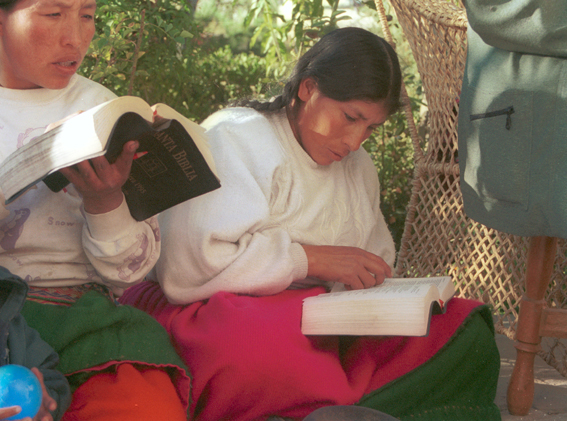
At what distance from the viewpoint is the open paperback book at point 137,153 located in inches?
40.9

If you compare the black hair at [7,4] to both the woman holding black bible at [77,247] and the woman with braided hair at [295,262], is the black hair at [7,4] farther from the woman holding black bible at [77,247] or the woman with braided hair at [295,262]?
the woman with braided hair at [295,262]

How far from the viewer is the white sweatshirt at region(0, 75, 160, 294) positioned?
4.38ft

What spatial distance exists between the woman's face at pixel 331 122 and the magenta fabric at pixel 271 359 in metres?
0.48

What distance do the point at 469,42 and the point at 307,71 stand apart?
46cm

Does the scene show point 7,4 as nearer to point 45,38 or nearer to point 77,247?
point 45,38

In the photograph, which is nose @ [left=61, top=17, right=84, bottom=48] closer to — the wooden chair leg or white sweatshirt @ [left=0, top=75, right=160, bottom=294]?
white sweatshirt @ [left=0, top=75, right=160, bottom=294]

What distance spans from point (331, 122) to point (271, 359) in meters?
0.69

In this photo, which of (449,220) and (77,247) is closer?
(77,247)

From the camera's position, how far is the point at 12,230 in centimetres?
134

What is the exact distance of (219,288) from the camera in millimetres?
1473

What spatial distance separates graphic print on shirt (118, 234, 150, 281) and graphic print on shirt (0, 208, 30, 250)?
0.76 feet

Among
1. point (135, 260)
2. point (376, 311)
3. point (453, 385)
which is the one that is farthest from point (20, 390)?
point (453, 385)

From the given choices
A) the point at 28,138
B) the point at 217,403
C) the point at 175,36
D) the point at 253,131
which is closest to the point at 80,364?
the point at 217,403

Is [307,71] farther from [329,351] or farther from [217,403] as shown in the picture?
[217,403]
